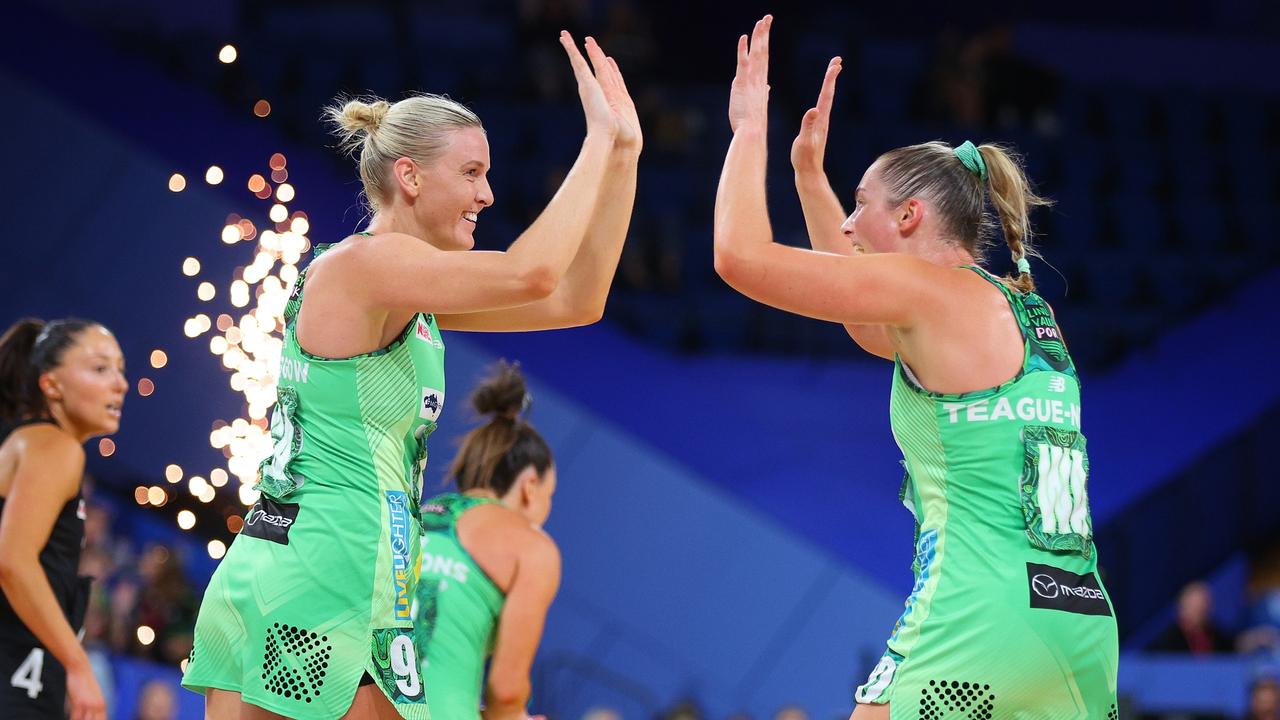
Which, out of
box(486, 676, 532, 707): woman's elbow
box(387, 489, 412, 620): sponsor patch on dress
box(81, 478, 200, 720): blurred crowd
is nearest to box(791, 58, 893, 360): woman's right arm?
box(387, 489, 412, 620): sponsor patch on dress

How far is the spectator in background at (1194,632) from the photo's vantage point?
8289 millimetres

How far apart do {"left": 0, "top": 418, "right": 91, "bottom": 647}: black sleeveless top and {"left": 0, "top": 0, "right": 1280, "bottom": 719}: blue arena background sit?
285cm

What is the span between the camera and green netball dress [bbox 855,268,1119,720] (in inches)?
102

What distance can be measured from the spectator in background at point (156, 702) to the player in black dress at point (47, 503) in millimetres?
2364

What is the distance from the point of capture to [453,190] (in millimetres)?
2984

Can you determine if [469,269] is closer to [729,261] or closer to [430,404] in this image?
[430,404]

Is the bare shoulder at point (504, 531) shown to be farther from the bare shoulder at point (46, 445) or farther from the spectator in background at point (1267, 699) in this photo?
the spectator in background at point (1267, 699)

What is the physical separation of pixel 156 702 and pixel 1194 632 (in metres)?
5.35

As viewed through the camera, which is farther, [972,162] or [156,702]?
[156,702]

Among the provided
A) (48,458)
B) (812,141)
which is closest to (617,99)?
(812,141)

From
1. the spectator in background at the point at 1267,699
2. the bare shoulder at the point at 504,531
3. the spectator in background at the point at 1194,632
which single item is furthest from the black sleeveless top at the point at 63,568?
the spectator in background at the point at 1194,632

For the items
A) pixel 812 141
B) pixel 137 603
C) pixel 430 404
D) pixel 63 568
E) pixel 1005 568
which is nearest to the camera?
pixel 1005 568

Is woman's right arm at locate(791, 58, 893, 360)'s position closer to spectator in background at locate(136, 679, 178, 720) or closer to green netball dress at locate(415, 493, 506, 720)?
green netball dress at locate(415, 493, 506, 720)

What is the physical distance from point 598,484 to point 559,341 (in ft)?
4.11
